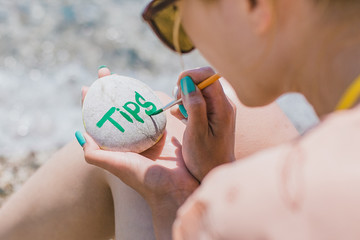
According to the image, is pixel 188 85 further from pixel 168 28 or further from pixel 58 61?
pixel 58 61

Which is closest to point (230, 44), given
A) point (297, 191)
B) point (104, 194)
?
point (297, 191)

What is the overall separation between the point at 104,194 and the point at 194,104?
A: 18.1 inches

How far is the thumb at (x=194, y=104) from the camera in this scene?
1.28 metres

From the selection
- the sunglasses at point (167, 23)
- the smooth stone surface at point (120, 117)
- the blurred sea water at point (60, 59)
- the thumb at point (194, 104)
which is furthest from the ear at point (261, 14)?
the blurred sea water at point (60, 59)

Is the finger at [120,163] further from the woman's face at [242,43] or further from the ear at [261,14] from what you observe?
the ear at [261,14]

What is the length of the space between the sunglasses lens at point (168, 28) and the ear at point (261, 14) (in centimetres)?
19

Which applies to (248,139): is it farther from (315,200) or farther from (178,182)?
(315,200)

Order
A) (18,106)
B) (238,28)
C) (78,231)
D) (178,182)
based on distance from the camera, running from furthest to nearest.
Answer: (18,106) → (78,231) → (178,182) → (238,28)

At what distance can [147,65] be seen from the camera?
13.8 feet

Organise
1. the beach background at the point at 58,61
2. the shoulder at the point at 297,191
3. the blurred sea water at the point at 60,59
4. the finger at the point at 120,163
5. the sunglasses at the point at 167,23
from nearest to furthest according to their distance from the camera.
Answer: the shoulder at the point at 297,191 < the sunglasses at the point at 167,23 < the finger at the point at 120,163 < the beach background at the point at 58,61 < the blurred sea water at the point at 60,59

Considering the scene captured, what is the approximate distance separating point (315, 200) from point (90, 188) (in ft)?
3.44

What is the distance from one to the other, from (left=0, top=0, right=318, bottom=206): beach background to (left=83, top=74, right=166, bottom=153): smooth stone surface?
1366mm

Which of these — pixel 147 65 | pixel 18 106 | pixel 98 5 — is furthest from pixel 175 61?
pixel 18 106

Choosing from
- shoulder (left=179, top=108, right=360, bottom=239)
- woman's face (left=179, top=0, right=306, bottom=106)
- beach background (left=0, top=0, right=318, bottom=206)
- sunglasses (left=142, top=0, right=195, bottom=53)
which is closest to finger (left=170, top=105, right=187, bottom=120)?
sunglasses (left=142, top=0, right=195, bottom=53)
